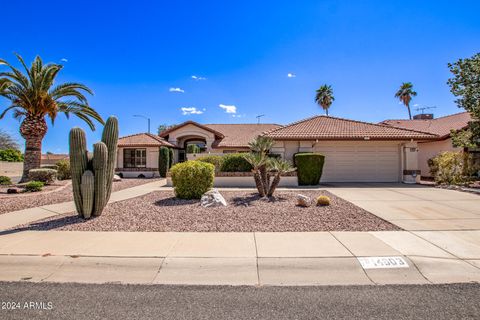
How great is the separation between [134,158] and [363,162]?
1945cm

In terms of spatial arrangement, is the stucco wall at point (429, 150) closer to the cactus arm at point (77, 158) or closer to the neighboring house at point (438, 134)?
the neighboring house at point (438, 134)

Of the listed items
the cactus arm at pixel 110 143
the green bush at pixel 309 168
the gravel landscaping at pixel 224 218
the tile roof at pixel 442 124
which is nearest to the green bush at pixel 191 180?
the gravel landscaping at pixel 224 218

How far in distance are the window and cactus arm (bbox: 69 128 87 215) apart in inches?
699

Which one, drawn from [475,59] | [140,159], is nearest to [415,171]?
[475,59]

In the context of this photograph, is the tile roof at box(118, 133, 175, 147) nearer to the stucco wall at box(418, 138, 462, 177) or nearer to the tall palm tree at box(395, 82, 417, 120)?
the stucco wall at box(418, 138, 462, 177)

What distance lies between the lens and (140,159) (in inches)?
972

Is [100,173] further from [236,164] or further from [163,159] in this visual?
[163,159]

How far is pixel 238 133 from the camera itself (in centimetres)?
2702

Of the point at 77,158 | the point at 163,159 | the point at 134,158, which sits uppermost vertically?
the point at 134,158

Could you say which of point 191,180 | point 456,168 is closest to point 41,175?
point 191,180

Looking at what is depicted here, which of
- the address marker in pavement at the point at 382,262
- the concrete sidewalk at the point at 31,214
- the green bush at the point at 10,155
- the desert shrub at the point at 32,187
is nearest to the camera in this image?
the address marker in pavement at the point at 382,262

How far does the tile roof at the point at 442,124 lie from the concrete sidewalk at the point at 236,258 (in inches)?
779

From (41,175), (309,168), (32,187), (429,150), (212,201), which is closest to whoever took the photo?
(212,201)

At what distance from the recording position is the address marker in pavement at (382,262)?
444cm
